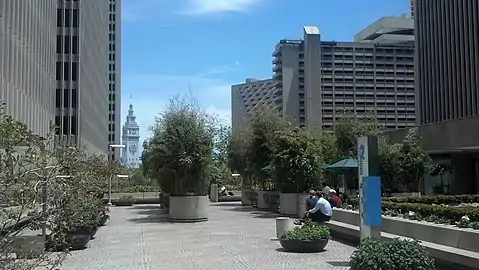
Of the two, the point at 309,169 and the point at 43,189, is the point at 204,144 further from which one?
the point at 43,189

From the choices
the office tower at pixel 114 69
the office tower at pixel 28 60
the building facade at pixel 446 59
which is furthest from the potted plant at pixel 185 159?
the office tower at pixel 114 69

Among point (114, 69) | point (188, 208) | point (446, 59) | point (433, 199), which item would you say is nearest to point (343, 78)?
point (446, 59)

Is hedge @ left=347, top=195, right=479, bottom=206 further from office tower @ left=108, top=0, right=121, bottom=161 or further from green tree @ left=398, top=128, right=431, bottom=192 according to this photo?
office tower @ left=108, top=0, right=121, bottom=161

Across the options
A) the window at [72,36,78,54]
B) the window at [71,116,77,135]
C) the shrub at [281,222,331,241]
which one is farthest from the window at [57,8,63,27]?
the shrub at [281,222,331,241]

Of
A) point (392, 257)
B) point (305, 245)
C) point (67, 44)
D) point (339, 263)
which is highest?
point (67, 44)

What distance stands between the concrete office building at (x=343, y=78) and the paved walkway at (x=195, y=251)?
2991 inches

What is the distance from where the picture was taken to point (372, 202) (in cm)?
1090

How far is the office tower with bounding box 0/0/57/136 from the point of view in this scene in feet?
105

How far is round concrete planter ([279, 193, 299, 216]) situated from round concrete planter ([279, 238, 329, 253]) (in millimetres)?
12524

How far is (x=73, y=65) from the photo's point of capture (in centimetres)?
6850

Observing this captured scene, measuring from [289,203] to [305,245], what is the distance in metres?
13.0

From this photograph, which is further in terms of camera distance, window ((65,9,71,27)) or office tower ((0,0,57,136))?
window ((65,9,71,27))

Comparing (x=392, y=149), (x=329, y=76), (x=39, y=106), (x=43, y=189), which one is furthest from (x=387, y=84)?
(x=43, y=189)

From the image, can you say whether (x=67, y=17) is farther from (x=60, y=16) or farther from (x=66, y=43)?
(x=66, y=43)
